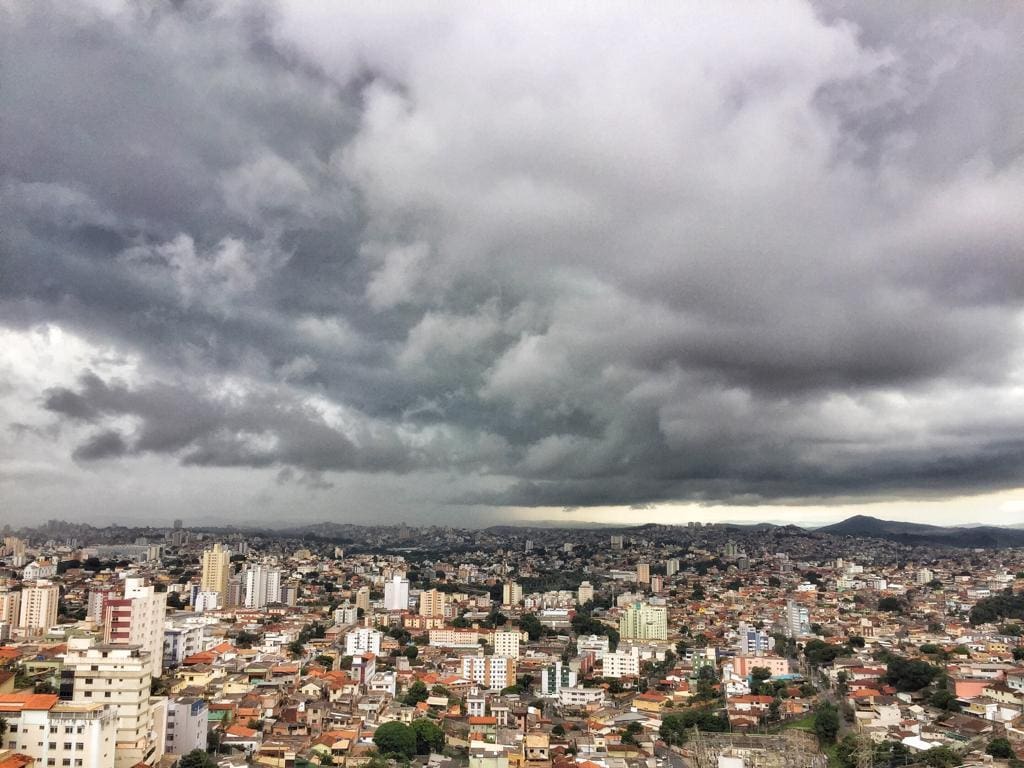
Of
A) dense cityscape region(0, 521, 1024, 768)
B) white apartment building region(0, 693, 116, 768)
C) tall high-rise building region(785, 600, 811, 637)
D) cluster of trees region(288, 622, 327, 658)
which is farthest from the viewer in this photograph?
tall high-rise building region(785, 600, 811, 637)

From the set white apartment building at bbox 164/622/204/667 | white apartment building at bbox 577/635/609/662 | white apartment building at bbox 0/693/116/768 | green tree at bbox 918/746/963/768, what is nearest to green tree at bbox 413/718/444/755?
white apartment building at bbox 0/693/116/768

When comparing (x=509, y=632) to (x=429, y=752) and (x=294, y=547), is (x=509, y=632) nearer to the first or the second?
(x=429, y=752)

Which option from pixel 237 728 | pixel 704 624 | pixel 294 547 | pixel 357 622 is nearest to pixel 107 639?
pixel 237 728

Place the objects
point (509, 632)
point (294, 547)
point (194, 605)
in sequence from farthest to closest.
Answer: point (294, 547)
point (194, 605)
point (509, 632)

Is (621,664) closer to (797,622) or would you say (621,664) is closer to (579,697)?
(579,697)

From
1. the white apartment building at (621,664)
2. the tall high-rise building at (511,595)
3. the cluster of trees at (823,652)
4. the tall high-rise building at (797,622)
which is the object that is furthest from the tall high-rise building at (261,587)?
the cluster of trees at (823,652)

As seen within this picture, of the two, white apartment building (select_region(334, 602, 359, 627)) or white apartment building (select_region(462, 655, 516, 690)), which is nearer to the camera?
white apartment building (select_region(462, 655, 516, 690))

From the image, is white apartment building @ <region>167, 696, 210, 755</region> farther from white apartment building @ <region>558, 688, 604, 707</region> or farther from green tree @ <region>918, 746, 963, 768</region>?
green tree @ <region>918, 746, 963, 768</region>
